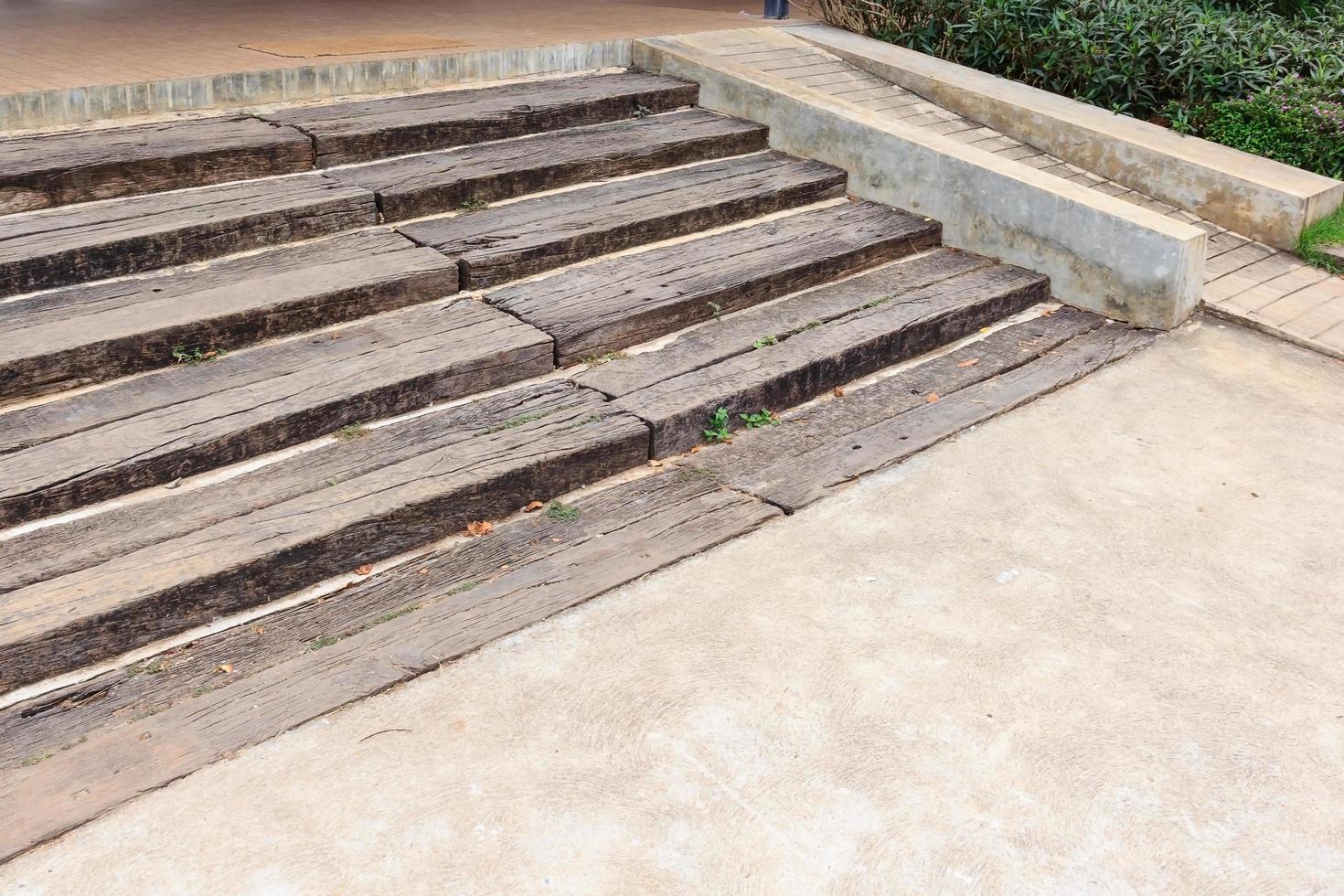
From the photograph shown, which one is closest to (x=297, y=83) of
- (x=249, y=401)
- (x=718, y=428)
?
(x=249, y=401)

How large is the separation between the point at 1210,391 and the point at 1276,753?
7.69 ft

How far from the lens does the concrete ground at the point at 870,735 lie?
2.65m

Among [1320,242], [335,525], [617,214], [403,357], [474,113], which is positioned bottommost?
[335,525]

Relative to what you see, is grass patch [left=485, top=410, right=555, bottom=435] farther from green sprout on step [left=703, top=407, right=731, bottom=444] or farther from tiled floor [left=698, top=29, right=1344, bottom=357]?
tiled floor [left=698, top=29, right=1344, bottom=357]

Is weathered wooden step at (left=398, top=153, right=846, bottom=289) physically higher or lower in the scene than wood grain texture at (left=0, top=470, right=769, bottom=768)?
higher

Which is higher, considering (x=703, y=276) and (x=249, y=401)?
(x=703, y=276)

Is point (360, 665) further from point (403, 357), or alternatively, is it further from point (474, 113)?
point (474, 113)

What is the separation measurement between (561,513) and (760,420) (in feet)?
3.28

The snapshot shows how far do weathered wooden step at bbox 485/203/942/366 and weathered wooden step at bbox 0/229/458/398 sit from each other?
1.37 feet

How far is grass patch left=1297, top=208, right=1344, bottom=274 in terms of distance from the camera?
6.24 metres

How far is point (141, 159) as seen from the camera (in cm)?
487

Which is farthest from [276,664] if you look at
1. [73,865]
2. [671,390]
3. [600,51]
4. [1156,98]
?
[1156,98]

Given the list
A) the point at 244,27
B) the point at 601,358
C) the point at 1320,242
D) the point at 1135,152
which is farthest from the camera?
the point at 244,27

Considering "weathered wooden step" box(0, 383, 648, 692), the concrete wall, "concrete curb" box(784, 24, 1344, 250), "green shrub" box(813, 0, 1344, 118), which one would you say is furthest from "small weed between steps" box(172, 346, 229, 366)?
"green shrub" box(813, 0, 1344, 118)
